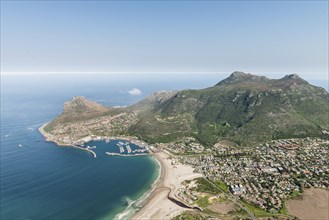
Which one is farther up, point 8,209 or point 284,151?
point 284,151

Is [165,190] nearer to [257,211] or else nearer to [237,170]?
[257,211]

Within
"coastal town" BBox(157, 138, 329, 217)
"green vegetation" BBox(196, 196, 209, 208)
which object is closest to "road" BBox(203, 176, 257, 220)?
"coastal town" BBox(157, 138, 329, 217)

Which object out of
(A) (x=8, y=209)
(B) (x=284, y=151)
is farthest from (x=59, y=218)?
(B) (x=284, y=151)

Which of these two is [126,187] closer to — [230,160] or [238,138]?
[230,160]

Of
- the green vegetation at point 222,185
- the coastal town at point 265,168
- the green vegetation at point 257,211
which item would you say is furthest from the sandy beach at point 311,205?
the green vegetation at point 222,185

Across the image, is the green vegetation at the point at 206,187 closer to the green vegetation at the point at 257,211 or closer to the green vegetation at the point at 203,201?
the green vegetation at the point at 203,201

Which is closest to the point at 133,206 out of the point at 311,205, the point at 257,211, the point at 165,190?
the point at 165,190

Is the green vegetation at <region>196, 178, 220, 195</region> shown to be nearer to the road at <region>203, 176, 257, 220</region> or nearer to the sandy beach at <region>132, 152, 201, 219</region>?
the road at <region>203, 176, 257, 220</region>
